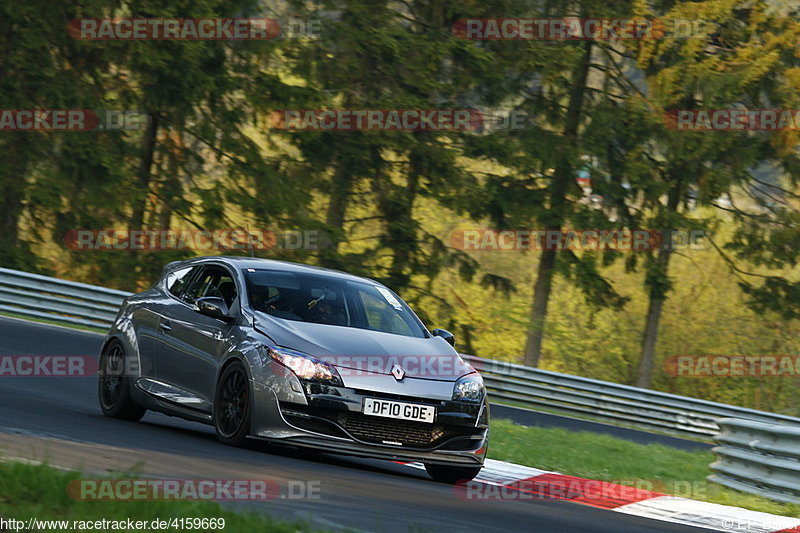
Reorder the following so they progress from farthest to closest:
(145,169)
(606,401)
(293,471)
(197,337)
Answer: (145,169)
(606,401)
(197,337)
(293,471)

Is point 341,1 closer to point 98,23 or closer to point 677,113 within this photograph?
point 98,23

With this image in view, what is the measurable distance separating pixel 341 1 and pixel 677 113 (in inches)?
348

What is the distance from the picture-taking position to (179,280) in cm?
1110

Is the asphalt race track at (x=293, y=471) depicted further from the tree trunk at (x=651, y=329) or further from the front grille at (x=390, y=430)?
the tree trunk at (x=651, y=329)

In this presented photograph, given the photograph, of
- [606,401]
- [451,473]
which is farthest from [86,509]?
[606,401]

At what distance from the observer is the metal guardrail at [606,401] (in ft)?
72.8

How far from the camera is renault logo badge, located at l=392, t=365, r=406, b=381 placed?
9.02 metres

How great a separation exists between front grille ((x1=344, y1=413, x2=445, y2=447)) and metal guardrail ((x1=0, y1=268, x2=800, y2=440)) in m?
12.5

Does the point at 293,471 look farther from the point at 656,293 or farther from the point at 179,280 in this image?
the point at 656,293

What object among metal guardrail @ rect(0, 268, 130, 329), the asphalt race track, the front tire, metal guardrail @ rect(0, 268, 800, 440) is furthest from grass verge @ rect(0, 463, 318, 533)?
metal guardrail @ rect(0, 268, 130, 329)

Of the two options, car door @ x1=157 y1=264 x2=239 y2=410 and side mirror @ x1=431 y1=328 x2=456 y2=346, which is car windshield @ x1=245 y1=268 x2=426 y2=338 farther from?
car door @ x1=157 y1=264 x2=239 y2=410

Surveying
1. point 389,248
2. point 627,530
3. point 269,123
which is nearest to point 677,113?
point 389,248

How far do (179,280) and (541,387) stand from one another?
12.1 m

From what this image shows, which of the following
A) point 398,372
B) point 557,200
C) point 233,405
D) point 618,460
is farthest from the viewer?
point 557,200
